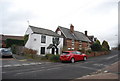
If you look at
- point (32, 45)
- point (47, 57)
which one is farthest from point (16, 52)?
point (47, 57)

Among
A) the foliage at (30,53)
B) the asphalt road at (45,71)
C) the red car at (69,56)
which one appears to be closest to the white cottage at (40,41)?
the foliage at (30,53)

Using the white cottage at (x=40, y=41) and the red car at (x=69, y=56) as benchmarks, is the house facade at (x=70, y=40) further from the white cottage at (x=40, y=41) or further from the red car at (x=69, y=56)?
the red car at (x=69, y=56)

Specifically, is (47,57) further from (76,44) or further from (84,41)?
(84,41)

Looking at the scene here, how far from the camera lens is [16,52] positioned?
84.4 feet

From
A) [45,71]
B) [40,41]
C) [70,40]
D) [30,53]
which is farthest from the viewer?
[70,40]

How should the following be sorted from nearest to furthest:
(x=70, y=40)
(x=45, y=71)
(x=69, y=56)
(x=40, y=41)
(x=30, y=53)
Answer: (x=45, y=71) < (x=69, y=56) < (x=30, y=53) < (x=40, y=41) < (x=70, y=40)

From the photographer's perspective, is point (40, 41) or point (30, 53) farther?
point (40, 41)

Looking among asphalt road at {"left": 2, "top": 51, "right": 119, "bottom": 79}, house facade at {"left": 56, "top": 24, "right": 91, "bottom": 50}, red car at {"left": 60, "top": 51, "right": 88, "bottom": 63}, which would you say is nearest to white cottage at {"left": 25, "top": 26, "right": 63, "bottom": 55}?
house facade at {"left": 56, "top": 24, "right": 91, "bottom": 50}

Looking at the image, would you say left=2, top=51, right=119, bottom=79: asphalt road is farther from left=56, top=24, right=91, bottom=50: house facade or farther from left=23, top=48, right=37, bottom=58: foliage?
left=56, top=24, right=91, bottom=50: house facade

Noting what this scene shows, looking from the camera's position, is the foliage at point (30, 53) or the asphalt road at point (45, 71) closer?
the asphalt road at point (45, 71)

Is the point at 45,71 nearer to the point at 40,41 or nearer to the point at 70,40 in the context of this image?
the point at 40,41

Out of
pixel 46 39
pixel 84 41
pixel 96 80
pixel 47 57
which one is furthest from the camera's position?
pixel 84 41

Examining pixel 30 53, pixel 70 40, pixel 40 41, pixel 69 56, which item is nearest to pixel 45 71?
pixel 69 56

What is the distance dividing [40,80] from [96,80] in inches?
115
